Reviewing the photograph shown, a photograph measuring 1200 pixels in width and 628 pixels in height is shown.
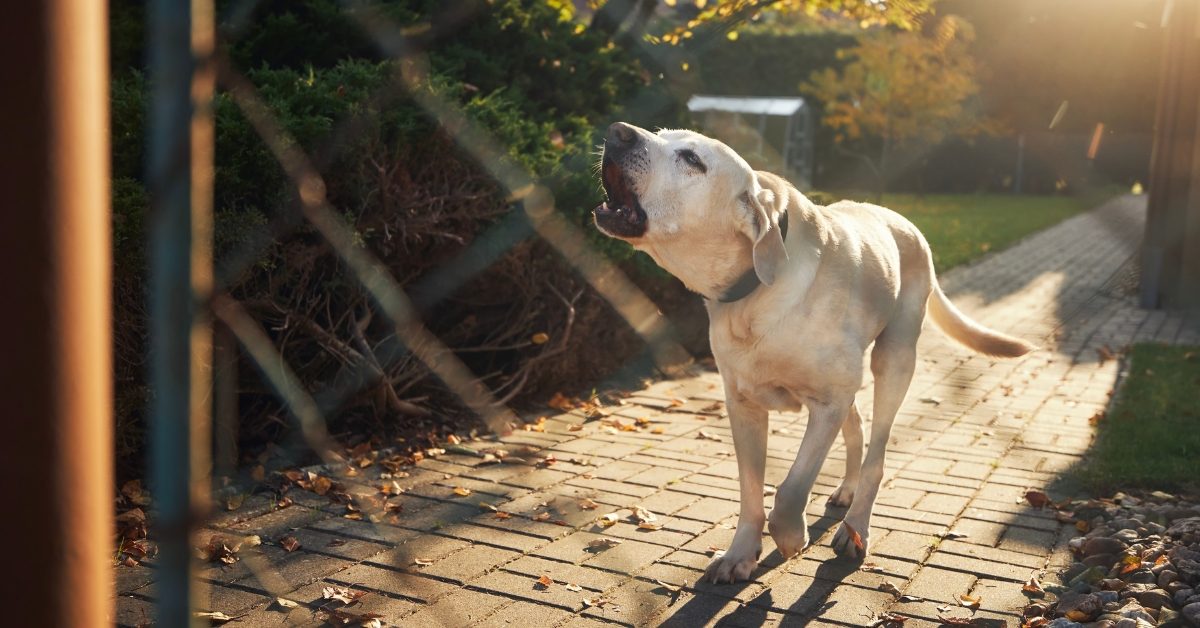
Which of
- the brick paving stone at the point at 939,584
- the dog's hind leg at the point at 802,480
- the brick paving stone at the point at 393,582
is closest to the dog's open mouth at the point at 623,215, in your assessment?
the dog's hind leg at the point at 802,480

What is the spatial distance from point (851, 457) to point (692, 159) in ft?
5.98

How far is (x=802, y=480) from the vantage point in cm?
391

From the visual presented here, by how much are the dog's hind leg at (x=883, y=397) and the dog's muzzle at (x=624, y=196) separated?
1.34 metres

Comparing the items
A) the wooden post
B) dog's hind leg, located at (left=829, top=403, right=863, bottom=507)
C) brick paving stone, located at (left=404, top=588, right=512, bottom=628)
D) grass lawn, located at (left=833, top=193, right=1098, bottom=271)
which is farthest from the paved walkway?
grass lawn, located at (left=833, top=193, right=1098, bottom=271)

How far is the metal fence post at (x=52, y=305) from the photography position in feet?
2.77

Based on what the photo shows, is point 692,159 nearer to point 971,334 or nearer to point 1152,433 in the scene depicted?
point 971,334

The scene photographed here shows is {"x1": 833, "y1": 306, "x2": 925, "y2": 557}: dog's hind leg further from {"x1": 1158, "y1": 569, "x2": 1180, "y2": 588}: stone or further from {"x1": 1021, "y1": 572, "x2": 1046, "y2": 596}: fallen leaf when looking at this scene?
{"x1": 1158, "y1": 569, "x2": 1180, "y2": 588}: stone

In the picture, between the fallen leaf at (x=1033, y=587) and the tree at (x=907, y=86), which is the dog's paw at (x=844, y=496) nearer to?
the fallen leaf at (x=1033, y=587)

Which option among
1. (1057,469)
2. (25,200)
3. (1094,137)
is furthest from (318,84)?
(1094,137)

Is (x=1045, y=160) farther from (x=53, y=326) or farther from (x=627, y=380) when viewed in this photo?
(x=53, y=326)

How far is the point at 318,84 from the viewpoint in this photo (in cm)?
579

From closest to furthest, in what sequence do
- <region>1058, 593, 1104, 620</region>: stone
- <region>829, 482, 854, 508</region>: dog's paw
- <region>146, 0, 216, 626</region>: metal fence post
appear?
1. <region>146, 0, 216, 626</region>: metal fence post
2. <region>1058, 593, 1104, 620</region>: stone
3. <region>829, 482, 854, 508</region>: dog's paw

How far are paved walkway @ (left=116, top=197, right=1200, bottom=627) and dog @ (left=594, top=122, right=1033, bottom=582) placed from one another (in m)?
0.28

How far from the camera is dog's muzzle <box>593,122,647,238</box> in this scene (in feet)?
12.4
